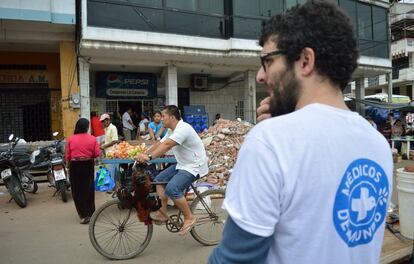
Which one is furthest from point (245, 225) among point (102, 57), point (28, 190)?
point (102, 57)

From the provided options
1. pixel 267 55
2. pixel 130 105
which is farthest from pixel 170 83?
pixel 267 55

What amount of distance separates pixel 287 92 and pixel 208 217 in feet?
12.3

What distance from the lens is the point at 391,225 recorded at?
14.0ft

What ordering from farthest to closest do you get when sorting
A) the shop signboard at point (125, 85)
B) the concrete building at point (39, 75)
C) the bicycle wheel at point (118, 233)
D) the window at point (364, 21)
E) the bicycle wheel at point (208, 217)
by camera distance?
1. the window at point (364, 21)
2. the shop signboard at point (125, 85)
3. the concrete building at point (39, 75)
4. the bicycle wheel at point (208, 217)
5. the bicycle wheel at point (118, 233)

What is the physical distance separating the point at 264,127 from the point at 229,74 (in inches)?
645

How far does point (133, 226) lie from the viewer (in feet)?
14.4

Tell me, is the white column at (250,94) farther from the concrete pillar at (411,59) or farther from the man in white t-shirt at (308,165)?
the concrete pillar at (411,59)

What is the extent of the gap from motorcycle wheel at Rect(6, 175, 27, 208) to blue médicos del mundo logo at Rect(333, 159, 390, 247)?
6.98 meters

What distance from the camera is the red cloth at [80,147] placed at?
5832 mm

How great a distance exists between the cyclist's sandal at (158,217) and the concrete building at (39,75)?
8.56m

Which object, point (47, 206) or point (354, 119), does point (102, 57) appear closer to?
point (47, 206)

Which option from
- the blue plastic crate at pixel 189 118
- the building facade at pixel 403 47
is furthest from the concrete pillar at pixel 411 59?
the blue plastic crate at pixel 189 118

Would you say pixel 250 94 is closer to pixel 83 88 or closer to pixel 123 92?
pixel 123 92

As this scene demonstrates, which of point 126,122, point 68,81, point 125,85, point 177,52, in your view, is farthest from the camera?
point 125,85
